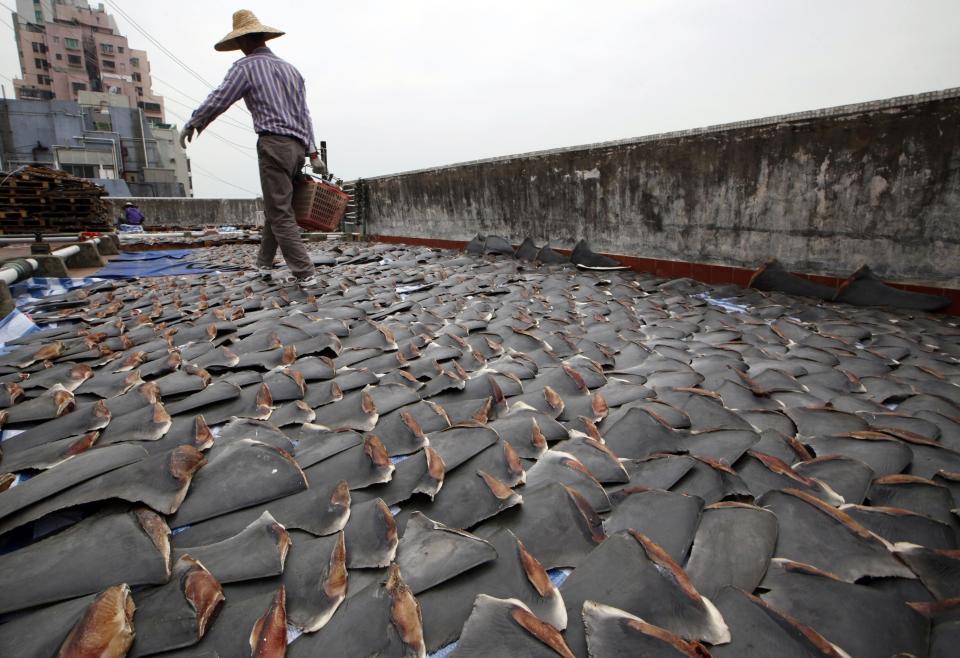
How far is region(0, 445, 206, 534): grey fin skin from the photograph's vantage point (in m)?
1.01

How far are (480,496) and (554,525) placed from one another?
0.18 metres

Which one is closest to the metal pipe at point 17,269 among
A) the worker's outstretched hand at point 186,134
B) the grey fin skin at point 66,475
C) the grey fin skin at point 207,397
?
the worker's outstretched hand at point 186,134

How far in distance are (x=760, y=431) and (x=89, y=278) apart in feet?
19.2

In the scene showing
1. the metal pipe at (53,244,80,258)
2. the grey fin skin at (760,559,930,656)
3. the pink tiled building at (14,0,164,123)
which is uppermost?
the pink tiled building at (14,0,164,123)

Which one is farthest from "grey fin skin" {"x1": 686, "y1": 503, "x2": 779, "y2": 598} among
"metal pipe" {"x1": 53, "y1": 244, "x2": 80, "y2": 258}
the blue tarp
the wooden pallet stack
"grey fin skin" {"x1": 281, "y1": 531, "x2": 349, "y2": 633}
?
the wooden pallet stack

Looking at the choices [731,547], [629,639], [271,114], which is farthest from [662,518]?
[271,114]

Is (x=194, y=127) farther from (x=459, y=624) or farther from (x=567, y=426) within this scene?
(x=459, y=624)

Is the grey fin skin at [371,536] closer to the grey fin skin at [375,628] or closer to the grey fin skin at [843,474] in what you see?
the grey fin skin at [375,628]

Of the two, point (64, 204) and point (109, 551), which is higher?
point (64, 204)

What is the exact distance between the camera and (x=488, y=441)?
127cm

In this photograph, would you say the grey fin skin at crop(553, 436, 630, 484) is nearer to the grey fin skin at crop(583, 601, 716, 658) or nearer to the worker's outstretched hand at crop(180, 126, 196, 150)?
the grey fin skin at crop(583, 601, 716, 658)

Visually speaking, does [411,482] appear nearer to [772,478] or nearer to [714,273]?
[772,478]

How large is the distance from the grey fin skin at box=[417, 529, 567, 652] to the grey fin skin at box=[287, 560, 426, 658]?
1.2 inches

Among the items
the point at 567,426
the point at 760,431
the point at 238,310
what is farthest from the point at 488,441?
the point at 238,310
